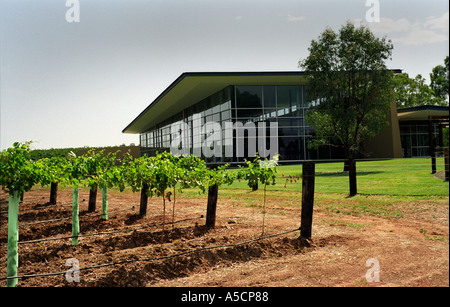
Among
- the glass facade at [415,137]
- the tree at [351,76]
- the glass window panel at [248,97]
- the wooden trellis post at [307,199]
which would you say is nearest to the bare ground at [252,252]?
the wooden trellis post at [307,199]

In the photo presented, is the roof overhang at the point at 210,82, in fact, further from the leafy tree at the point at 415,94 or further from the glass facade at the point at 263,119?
the leafy tree at the point at 415,94

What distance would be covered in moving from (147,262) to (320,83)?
20.1 m

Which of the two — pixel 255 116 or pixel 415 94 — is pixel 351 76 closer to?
pixel 255 116

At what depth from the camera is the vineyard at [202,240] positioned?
459 centimetres

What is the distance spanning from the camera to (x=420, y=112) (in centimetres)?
3325

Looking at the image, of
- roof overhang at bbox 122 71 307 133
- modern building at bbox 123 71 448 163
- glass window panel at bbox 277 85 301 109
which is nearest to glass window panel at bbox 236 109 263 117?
modern building at bbox 123 71 448 163

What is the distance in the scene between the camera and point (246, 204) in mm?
11070

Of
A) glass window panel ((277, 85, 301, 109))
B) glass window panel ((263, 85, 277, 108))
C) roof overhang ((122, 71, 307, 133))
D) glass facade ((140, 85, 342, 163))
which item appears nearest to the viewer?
roof overhang ((122, 71, 307, 133))

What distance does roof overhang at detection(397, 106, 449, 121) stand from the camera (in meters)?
32.0

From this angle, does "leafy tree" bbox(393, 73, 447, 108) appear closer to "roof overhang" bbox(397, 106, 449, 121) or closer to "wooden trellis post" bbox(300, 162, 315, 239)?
"roof overhang" bbox(397, 106, 449, 121)

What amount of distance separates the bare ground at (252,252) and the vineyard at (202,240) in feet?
0.05

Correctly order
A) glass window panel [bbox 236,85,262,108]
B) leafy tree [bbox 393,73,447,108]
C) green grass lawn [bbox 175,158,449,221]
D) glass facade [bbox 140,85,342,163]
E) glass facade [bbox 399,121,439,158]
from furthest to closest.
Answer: leafy tree [bbox 393,73,447,108] → glass facade [bbox 399,121,439,158] → glass window panel [bbox 236,85,262,108] → glass facade [bbox 140,85,342,163] → green grass lawn [bbox 175,158,449,221]

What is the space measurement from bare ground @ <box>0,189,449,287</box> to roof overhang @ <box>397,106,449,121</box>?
27.0 m
